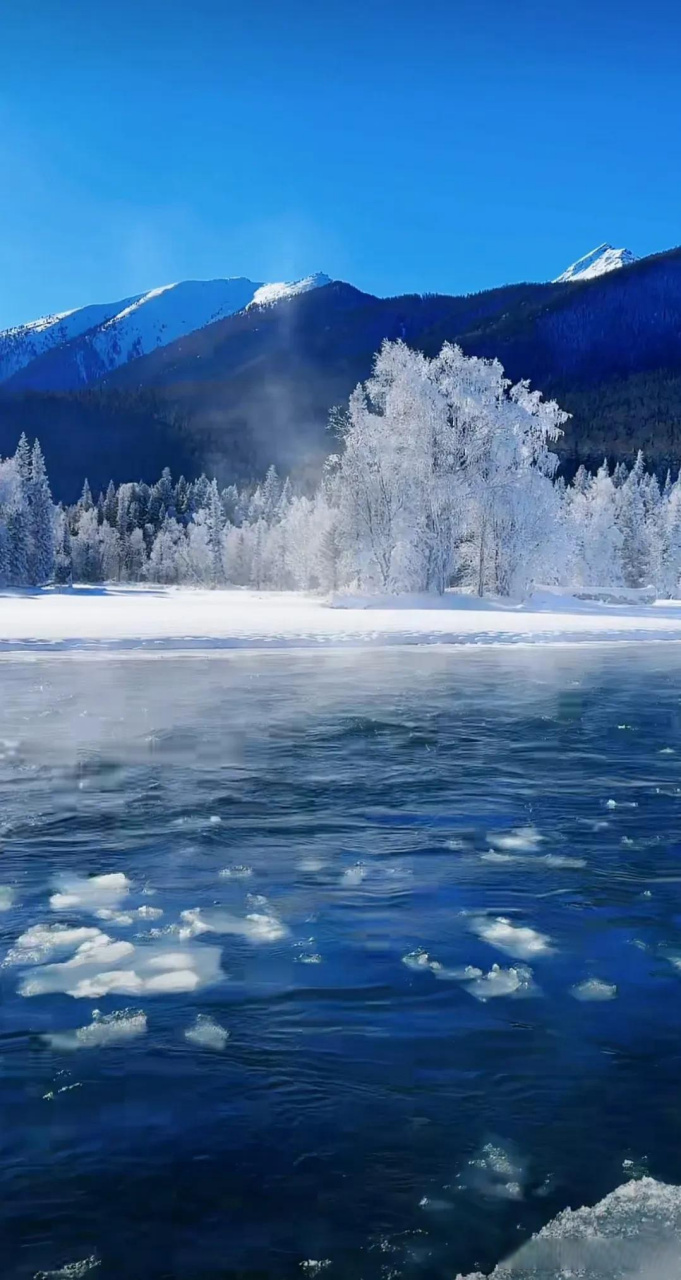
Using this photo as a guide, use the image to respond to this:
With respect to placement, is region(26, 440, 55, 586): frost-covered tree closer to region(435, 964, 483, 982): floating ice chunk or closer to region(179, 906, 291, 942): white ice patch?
region(179, 906, 291, 942): white ice patch

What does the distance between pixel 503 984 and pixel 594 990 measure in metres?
0.52

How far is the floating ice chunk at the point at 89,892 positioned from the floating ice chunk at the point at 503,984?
8.67ft

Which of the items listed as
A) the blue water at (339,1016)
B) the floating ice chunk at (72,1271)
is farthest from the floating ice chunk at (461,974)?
the floating ice chunk at (72,1271)

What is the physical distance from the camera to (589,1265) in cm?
311

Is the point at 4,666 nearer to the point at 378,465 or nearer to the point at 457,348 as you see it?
the point at 378,465

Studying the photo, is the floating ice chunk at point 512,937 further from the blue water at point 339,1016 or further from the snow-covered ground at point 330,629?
the snow-covered ground at point 330,629

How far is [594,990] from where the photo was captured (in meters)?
5.23

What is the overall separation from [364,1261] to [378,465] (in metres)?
47.4

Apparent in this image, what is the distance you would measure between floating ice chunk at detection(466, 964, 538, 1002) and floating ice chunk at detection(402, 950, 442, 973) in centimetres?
28

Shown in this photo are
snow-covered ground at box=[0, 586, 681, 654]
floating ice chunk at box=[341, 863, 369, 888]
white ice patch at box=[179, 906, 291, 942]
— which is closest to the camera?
white ice patch at box=[179, 906, 291, 942]

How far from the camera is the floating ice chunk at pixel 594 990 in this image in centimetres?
514

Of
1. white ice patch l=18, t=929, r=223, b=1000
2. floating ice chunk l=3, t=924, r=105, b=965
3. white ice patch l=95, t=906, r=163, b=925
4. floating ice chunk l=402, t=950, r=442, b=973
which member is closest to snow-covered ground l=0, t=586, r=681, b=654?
white ice patch l=95, t=906, r=163, b=925

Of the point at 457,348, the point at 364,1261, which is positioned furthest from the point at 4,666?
the point at 457,348

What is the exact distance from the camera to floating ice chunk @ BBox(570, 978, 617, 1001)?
5.14 m
